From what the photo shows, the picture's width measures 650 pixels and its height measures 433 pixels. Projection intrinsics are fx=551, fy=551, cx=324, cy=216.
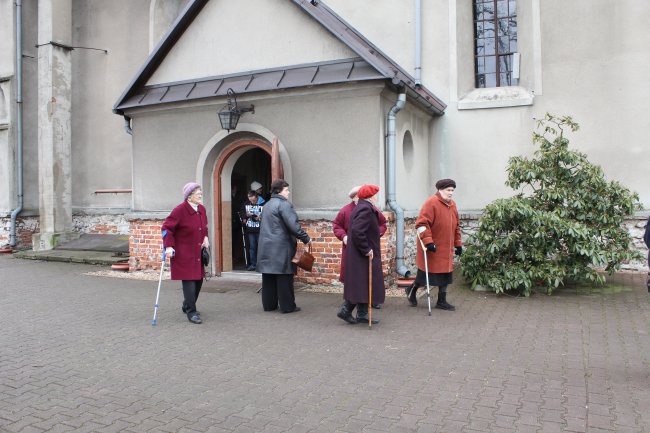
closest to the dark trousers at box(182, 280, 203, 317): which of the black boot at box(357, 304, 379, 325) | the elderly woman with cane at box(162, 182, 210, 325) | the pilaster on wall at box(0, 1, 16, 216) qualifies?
the elderly woman with cane at box(162, 182, 210, 325)

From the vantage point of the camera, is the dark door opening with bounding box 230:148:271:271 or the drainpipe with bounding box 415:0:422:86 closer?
the drainpipe with bounding box 415:0:422:86

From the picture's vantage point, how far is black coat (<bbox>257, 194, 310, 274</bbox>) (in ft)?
24.4

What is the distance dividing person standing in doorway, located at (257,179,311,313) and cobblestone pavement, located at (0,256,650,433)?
0.28 m

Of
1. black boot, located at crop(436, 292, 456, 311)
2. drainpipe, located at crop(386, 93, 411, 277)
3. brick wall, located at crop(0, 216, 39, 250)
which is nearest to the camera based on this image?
black boot, located at crop(436, 292, 456, 311)

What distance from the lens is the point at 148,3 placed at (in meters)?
15.9

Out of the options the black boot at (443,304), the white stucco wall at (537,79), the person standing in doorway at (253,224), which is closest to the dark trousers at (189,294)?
the black boot at (443,304)

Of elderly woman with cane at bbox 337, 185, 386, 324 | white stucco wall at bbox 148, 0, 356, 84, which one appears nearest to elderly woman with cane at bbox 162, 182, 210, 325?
elderly woman with cane at bbox 337, 185, 386, 324

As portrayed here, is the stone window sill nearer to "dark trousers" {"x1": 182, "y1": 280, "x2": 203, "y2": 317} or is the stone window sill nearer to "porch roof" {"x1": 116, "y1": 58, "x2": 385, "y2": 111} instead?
"porch roof" {"x1": 116, "y1": 58, "x2": 385, "y2": 111}

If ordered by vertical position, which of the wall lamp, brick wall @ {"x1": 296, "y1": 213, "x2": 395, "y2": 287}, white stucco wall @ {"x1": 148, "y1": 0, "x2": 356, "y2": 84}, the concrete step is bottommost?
the concrete step

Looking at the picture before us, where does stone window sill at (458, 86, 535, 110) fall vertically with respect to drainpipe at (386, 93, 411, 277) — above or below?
above

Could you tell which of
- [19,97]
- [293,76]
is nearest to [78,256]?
[19,97]

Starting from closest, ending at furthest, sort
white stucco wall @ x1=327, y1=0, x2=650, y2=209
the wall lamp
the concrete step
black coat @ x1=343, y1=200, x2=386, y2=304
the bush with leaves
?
black coat @ x1=343, y1=200, x2=386, y2=304 < the bush with leaves < the wall lamp < white stucco wall @ x1=327, y1=0, x2=650, y2=209 < the concrete step

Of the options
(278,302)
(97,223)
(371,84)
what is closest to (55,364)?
(278,302)

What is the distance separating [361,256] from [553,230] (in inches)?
137
